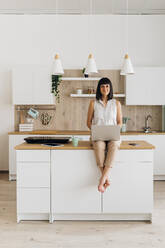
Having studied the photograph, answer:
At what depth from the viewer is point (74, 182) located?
3270mm

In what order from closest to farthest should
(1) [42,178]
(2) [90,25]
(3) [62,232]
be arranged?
(3) [62,232], (1) [42,178], (2) [90,25]

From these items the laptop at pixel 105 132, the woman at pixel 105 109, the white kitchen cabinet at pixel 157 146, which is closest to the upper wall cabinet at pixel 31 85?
the white kitchen cabinet at pixel 157 146

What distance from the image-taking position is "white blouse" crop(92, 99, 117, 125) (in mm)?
3494

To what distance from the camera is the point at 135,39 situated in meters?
5.70

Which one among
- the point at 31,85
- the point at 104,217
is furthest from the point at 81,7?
the point at 104,217

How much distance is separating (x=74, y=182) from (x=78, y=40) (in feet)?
11.1

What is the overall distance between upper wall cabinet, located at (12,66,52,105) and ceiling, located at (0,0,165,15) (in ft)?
3.74

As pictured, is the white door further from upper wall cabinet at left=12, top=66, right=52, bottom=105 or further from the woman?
upper wall cabinet at left=12, top=66, right=52, bottom=105

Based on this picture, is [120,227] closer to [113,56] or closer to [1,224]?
[1,224]

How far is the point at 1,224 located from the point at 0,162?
2.75 metres

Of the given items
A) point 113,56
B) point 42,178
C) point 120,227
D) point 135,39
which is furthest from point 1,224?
point 135,39

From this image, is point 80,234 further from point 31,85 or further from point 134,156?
point 31,85

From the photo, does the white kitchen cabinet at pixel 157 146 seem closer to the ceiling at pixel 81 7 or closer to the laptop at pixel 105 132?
the laptop at pixel 105 132

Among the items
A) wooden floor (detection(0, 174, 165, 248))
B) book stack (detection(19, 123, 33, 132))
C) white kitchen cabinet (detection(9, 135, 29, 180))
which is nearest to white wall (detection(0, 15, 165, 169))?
book stack (detection(19, 123, 33, 132))
